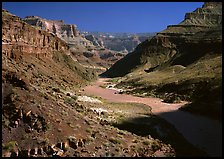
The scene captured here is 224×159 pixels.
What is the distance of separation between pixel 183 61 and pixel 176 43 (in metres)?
25.2

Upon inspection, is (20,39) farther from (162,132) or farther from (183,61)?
(183,61)

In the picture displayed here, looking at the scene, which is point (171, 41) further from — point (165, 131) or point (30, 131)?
point (30, 131)

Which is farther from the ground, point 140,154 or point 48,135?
point 48,135

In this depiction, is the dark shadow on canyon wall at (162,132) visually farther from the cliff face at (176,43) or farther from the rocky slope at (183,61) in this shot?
the cliff face at (176,43)

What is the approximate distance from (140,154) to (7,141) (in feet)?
28.7

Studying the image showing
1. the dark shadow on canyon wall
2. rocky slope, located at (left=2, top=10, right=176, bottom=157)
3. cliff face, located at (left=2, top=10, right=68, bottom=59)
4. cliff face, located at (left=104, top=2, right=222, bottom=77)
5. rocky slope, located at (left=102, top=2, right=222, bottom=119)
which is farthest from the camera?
cliff face, located at (left=104, top=2, right=222, bottom=77)

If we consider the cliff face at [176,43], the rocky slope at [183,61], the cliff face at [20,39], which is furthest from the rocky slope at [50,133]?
the cliff face at [176,43]

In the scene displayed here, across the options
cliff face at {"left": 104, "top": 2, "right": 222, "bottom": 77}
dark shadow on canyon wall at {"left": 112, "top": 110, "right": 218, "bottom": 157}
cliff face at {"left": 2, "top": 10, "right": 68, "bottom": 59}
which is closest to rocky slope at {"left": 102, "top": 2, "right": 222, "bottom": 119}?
cliff face at {"left": 104, "top": 2, "right": 222, "bottom": 77}

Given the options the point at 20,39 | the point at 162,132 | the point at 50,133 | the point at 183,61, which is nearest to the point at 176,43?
the point at 183,61

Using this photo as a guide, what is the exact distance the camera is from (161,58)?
108250mm

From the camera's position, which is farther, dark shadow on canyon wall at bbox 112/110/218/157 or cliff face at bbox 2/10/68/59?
cliff face at bbox 2/10/68/59

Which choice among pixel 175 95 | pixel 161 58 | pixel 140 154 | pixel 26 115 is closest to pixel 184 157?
pixel 140 154

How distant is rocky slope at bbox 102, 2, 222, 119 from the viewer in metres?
48.7

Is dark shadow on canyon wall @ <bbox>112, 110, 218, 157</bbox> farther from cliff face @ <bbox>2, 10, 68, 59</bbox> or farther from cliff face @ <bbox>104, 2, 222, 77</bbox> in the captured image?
cliff face @ <bbox>104, 2, 222, 77</bbox>
